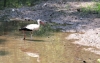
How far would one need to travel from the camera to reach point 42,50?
35.0 ft

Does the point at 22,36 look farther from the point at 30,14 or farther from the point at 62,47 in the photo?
the point at 30,14

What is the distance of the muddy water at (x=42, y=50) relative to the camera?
9383 millimetres

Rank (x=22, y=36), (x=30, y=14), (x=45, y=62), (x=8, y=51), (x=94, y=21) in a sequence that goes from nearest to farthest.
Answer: (x=45, y=62) < (x=8, y=51) < (x=22, y=36) < (x=94, y=21) < (x=30, y=14)

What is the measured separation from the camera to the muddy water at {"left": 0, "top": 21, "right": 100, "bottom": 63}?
9383 mm

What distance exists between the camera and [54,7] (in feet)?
67.1

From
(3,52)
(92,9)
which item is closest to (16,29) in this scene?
(3,52)

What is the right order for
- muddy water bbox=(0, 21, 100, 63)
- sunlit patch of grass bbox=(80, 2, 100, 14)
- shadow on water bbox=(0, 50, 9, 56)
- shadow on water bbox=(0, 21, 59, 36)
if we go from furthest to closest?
sunlit patch of grass bbox=(80, 2, 100, 14) → shadow on water bbox=(0, 21, 59, 36) → shadow on water bbox=(0, 50, 9, 56) → muddy water bbox=(0, 21, 100, 63)

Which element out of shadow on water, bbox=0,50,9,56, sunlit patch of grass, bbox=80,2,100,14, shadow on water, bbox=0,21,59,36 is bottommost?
shadow on water, bbox=0,50,9,56

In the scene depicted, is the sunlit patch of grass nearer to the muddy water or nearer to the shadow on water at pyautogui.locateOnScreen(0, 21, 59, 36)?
the shadow on water at pyautogui.locateOnScreen(0, 21, 59, 36)

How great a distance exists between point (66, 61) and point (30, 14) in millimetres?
9985

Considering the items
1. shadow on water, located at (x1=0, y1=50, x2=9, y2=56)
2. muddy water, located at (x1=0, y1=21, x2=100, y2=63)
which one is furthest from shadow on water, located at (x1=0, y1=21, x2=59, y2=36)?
shadow on water, located at (x1=0, y1=50, x2=9, y2=56)

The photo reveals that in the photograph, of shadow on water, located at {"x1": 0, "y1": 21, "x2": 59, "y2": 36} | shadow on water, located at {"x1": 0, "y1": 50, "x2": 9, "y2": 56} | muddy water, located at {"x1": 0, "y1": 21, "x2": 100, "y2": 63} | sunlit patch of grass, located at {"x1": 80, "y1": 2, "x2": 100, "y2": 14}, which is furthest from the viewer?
sunlit patch of grass, located at {"x1": 80, "y1": 2, "x2": 100, "y2": 14}

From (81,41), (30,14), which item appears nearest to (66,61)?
(81,41)

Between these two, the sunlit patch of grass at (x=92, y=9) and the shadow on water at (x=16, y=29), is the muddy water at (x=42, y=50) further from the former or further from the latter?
the sunlit patch of grass at (x=92, y=9)
